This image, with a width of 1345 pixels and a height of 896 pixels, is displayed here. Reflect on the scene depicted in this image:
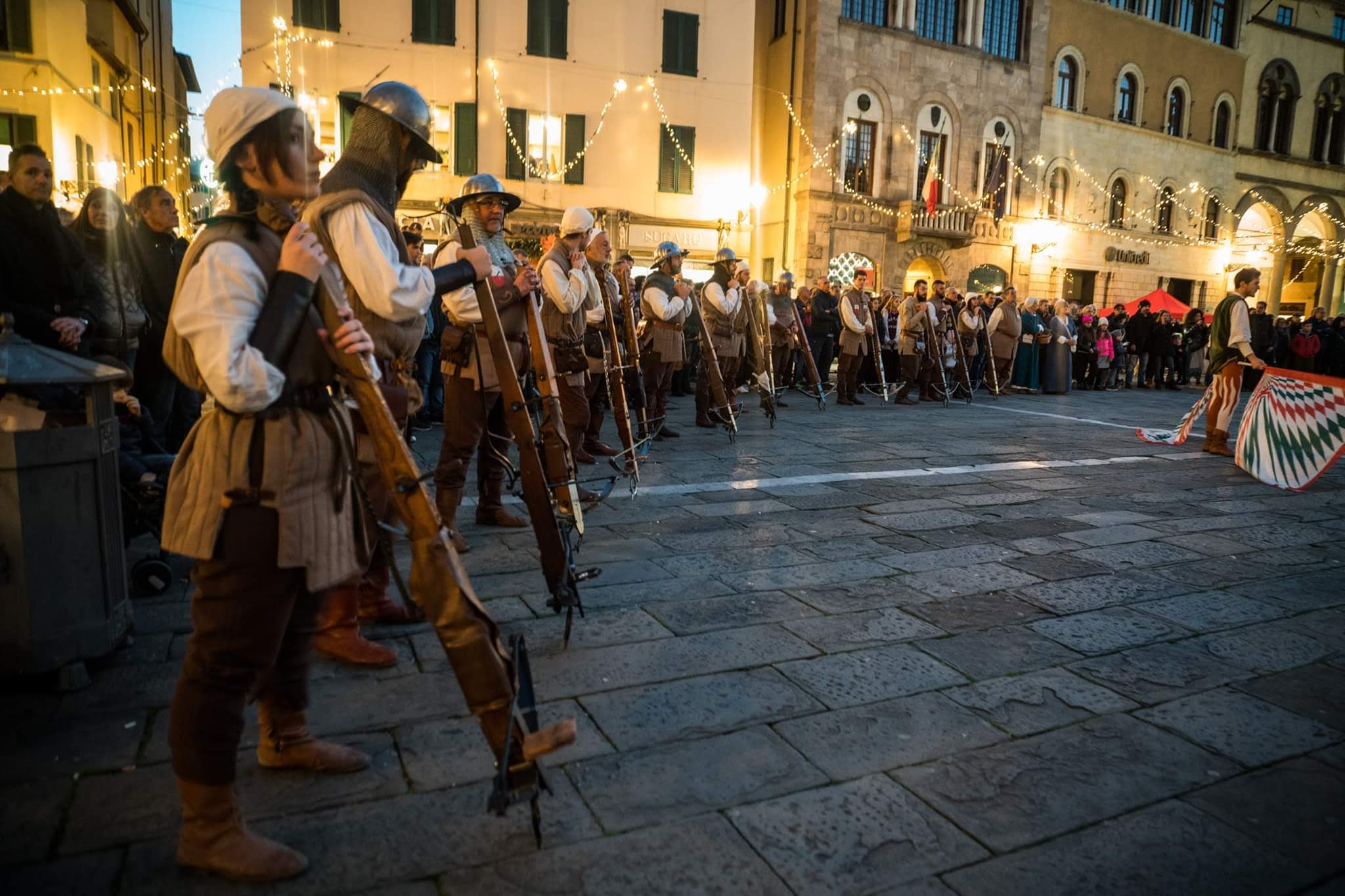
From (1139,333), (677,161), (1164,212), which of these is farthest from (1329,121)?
(677,161)

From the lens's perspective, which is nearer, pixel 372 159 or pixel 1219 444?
pixel 372 159

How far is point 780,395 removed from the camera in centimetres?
1355

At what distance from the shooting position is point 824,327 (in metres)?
14.7

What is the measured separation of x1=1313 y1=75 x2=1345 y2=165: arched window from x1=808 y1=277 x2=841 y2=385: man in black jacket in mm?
30548

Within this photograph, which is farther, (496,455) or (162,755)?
(496,455)

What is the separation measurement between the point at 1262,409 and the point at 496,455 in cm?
736

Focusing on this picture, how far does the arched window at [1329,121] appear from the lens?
110 ft

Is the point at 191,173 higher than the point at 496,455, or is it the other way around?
the point at 191,173


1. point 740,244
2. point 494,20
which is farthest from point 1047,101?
point 494,20

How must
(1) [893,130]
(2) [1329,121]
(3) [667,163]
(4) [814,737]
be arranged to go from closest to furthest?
(4) [814,737] < (3) [667,163] < (1) [893,130] < (2) [1329,121]

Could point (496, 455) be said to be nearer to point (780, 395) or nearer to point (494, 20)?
point (780, 395)

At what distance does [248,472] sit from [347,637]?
1.35 m

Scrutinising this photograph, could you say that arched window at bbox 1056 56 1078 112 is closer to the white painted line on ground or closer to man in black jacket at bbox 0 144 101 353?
the white painted line on ground

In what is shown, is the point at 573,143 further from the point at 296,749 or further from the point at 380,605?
the point at 296,749
